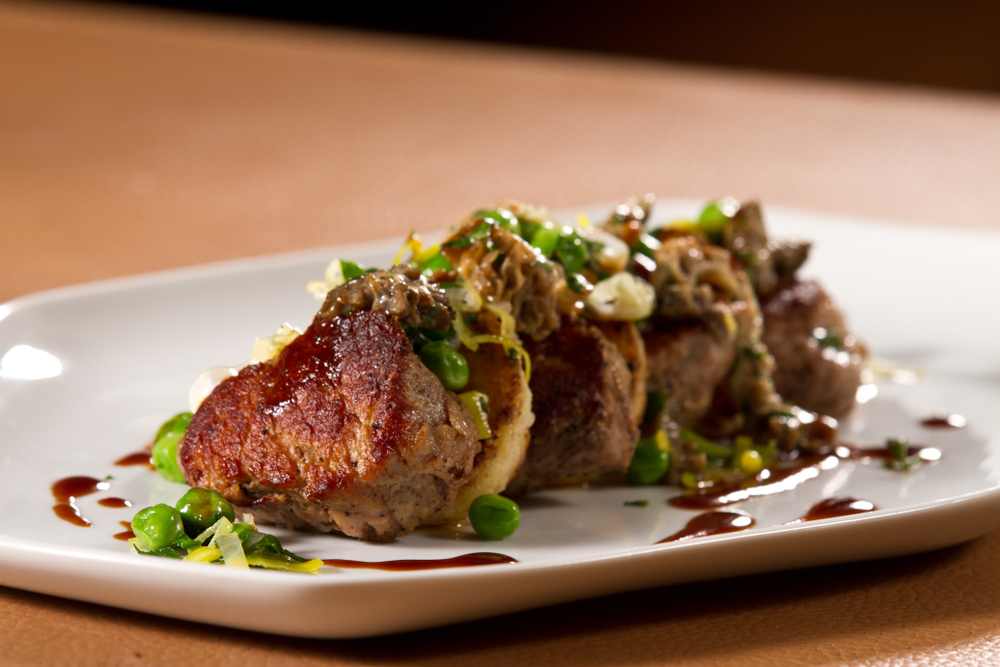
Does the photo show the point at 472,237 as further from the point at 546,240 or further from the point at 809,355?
the point at 809,355

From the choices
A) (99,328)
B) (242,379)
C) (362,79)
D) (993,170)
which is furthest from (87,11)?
(242,379)

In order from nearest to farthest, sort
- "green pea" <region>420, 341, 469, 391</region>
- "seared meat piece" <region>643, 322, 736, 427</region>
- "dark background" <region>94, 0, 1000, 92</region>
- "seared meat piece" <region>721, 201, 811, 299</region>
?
1. "green pea" <region>420, 341, 469, 391</region>
2. "seared meat piece" <region>643, 322, 736, 427</region>
3. "seared meat piece" <region>721, 201, 811, 299</region>
4. "dark background" <region>94, 0, 1000, 92</region>

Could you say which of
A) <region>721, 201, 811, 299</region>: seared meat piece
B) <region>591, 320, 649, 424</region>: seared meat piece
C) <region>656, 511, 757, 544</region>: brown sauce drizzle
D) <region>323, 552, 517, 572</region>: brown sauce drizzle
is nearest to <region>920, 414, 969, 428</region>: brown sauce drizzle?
<region>721, 201, 811, 299</region>: seared meat piece

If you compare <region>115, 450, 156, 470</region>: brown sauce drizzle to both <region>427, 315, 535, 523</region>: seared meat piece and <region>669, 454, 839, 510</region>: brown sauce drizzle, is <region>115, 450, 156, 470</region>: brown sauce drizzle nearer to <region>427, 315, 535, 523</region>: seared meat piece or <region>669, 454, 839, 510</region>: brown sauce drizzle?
<region>427, 315, 535, 523</region>: seared meat piece

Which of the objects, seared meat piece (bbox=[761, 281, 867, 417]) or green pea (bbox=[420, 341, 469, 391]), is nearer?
green pea (bbox=[420, 341, 469, 391])

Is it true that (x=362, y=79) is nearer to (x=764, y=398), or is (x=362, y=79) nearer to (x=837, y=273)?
(x=837, y=273)

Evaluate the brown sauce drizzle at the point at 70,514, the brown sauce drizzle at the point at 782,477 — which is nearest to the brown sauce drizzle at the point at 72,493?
the brown sauce drizzle at the point at 70,514

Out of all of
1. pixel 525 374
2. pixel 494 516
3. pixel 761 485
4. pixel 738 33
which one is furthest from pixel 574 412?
pixel 738 33

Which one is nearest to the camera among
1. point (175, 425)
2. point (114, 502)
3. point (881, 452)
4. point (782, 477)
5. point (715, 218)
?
point (114, 502)
